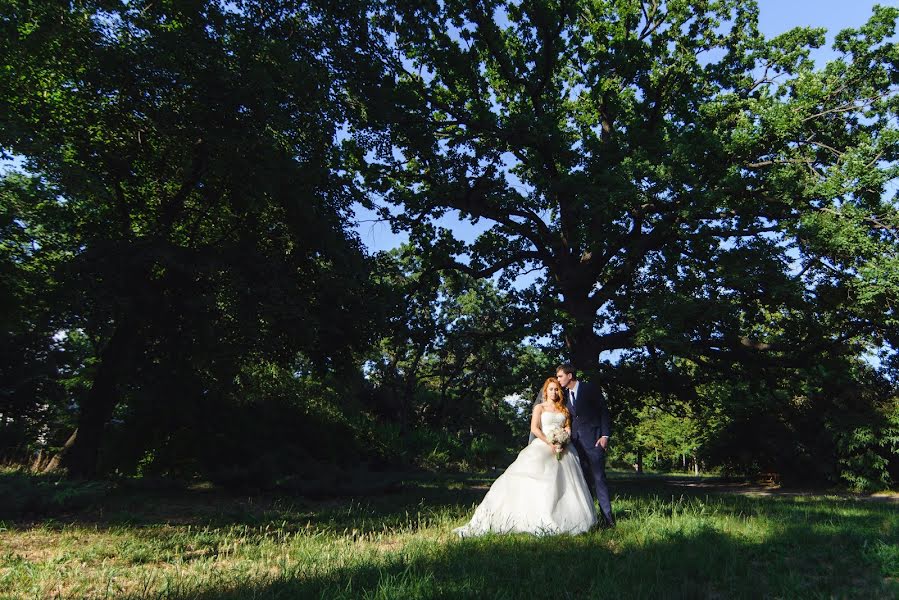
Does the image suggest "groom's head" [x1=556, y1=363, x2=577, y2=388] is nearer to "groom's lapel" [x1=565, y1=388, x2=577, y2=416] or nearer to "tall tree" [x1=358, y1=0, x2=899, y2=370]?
"groom's lapel" [x1=565, y1=388, x2=577, y2=416]

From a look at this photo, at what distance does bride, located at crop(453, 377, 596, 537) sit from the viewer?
6125 millimetres

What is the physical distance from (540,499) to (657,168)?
9.27 metres

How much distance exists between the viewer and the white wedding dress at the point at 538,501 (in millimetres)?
6117

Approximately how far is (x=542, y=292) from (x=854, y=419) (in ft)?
32.0

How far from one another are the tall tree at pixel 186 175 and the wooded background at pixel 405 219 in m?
0.06

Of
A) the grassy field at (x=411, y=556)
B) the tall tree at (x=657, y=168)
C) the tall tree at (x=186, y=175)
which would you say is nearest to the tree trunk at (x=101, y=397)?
the tall tree at (x=186, y=175)

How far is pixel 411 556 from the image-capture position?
178 inches

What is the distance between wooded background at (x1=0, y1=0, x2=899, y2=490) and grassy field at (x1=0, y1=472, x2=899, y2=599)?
3.65 m

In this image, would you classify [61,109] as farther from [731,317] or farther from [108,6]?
[731,317]

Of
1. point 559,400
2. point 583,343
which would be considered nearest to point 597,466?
point 559,400

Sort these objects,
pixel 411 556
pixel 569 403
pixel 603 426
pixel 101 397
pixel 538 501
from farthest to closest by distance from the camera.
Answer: pixel 101 397
pixel 569 403
pixel 603 426
pixel 538 501
pixel 411 556

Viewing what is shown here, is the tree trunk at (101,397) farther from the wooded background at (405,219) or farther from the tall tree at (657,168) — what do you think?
the tall tree at (657,168)

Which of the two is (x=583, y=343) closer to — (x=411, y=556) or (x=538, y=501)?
(x=538, y=501)

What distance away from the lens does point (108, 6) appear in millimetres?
8188
